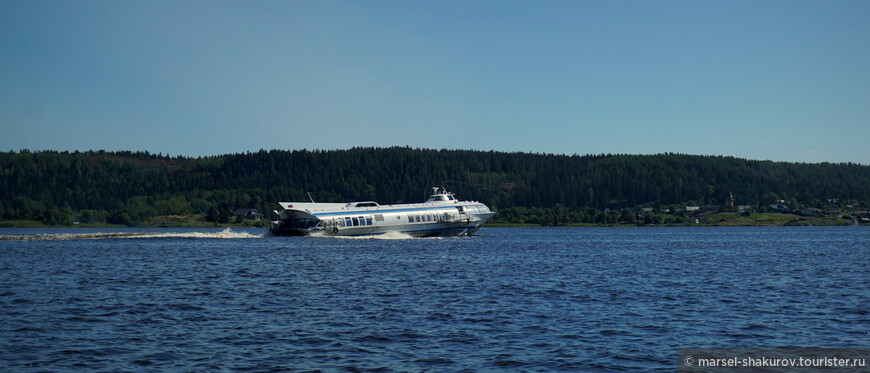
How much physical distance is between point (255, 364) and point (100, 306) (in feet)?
51.7

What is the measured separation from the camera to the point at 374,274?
5106 cm

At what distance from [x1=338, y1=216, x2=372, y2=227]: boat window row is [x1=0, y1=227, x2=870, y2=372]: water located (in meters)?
41.4

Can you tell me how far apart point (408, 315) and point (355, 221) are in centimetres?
7059

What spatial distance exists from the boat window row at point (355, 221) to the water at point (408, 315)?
136 feet

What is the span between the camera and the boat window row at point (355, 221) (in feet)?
332

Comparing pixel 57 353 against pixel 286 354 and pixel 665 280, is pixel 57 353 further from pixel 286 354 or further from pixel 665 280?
pixel 665 280

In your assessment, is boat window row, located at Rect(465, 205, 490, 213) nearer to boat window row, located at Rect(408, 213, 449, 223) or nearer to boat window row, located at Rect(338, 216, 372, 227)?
boat window row, located at Rect(408, 213, 449, 223)

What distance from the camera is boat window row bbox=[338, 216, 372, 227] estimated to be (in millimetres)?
101200

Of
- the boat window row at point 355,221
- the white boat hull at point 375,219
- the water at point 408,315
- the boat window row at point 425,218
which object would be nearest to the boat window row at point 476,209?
the white boat hull at point 375,219

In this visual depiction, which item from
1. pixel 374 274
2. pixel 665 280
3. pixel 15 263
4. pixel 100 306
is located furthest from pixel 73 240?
pixel 665 280

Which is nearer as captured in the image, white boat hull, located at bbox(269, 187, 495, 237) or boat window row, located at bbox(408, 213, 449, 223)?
white boat hull, located at bbox(269, 187, 495, 237)

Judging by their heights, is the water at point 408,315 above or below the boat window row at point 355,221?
below

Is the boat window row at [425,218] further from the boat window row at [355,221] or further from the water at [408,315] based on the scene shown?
the water at [408,315]

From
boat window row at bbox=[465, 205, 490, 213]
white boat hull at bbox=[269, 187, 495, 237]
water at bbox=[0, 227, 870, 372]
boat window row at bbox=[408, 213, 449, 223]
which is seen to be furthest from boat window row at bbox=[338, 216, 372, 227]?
water at bbox=[0, 227, 870, 372]
